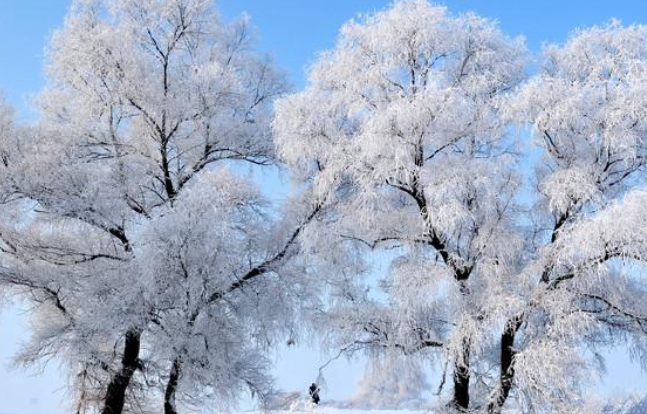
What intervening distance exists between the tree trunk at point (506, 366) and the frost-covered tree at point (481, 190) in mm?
28

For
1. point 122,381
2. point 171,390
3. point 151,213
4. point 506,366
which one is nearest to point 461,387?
point 506,366

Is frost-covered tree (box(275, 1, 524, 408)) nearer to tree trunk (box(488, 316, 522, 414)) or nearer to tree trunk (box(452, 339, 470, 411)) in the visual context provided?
tree trunk (box(452, 339, 470, 411))

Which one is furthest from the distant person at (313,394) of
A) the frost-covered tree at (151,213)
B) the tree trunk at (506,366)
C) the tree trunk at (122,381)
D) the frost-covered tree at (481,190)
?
the tree trunk at (506,366)

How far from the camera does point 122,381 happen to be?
11.6m

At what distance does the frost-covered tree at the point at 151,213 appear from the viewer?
972cm

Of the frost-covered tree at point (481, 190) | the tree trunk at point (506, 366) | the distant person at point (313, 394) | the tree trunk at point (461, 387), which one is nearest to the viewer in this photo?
the frost-covered tree at point (481, 190)

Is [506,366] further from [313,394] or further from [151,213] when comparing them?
[151,213]

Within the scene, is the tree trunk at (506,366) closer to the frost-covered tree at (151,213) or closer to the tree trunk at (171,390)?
the frost-covered tree at (151,213)

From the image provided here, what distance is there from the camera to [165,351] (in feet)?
32.7

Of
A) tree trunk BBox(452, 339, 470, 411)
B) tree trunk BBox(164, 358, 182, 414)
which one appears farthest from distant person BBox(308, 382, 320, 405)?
tree trunk BBox(452, 339, 470, 411)

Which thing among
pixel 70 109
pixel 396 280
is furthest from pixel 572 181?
pixel 70 109

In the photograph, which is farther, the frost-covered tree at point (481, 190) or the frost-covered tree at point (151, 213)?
the frost-covered tree at point (151, 213)

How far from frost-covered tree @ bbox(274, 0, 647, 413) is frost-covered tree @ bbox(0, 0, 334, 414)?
129 centimetres

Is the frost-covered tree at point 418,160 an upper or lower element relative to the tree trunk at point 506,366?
upper
